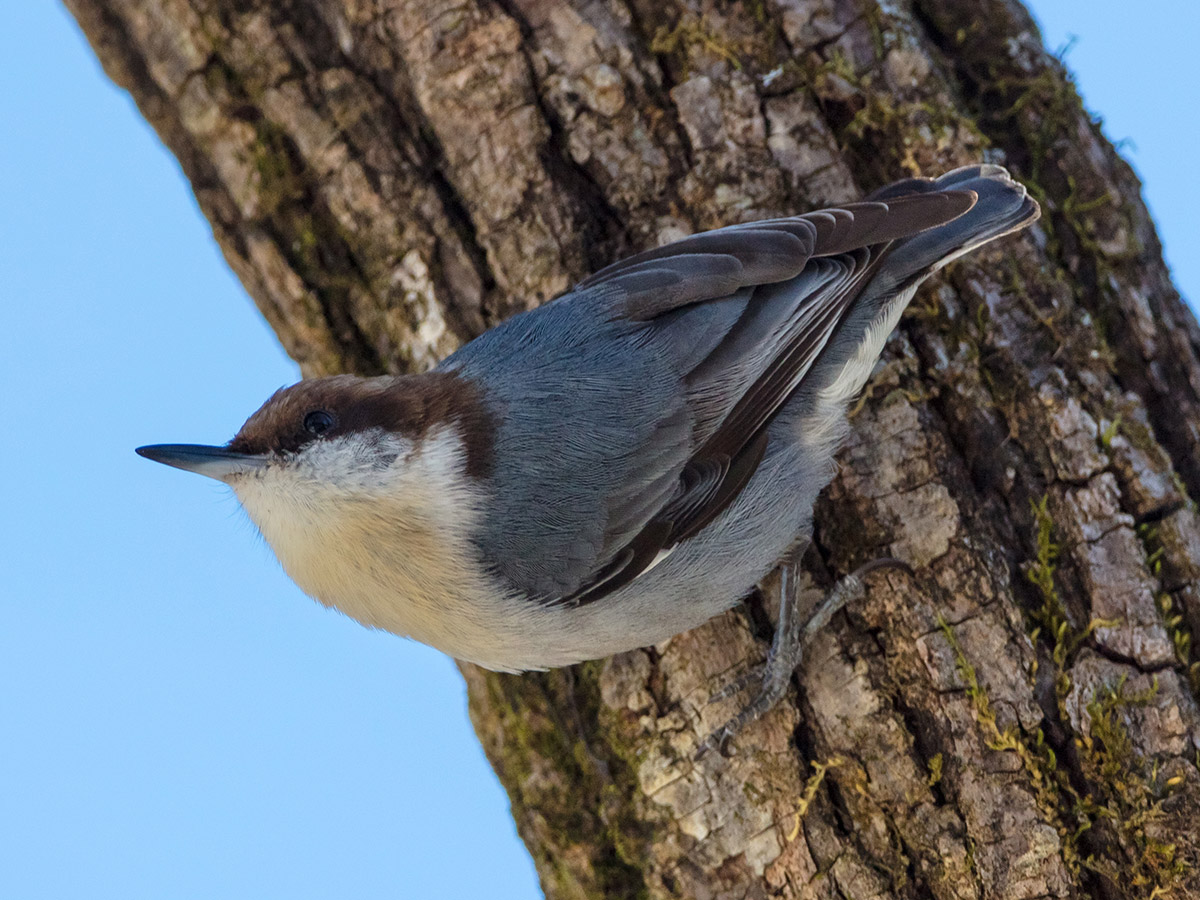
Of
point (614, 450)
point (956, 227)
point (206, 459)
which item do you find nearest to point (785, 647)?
point (614, 450)

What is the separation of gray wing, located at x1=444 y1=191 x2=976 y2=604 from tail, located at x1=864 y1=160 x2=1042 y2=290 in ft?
0.28

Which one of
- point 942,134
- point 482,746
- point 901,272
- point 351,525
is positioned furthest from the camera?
point 482,746

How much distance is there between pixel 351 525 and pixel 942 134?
80.0 inches

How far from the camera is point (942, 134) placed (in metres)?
2.97

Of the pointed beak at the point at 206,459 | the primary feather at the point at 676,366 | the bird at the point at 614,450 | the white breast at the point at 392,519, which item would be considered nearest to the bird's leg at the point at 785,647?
the bird at the point at 614,450

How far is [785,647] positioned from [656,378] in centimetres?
78

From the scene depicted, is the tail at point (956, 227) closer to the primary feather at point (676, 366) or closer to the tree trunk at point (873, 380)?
Answer: the primary feather at point (676, 366)

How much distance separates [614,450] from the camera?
2346 mm

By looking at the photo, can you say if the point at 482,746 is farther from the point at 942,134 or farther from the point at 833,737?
the point at 942,134

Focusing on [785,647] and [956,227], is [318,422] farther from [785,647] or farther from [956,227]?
[956,227]

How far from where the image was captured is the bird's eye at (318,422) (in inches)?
91.7

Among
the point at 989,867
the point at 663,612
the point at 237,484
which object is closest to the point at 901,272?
the point at 663,612

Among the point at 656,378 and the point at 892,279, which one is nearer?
the point at 656,378

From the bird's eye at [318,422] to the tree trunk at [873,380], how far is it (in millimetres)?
833
